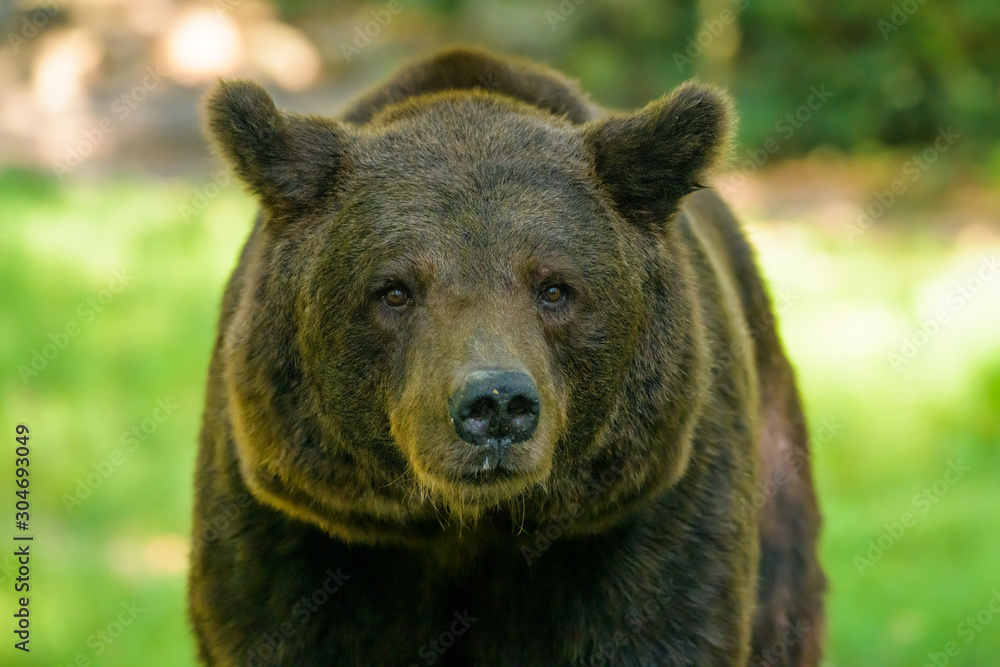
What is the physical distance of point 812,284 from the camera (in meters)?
11.7

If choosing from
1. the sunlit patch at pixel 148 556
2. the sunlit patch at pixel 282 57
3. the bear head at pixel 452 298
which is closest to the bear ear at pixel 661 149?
the bear head at pixel 452 298

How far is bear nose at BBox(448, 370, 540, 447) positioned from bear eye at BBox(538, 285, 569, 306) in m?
0.53

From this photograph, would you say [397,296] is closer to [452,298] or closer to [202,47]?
[452,298]

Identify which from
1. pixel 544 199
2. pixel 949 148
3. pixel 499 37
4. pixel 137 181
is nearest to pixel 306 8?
pixel 499 37

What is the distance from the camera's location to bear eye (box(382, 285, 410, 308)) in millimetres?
4125

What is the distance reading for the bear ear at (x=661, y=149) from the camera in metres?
4.29

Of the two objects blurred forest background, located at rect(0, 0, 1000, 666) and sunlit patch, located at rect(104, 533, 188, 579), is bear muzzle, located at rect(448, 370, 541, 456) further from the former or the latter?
sunlit patch, located at rect(104, 533, 188, 579)

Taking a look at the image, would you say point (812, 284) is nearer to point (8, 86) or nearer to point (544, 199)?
point (544, 199)

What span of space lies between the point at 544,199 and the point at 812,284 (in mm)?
7966

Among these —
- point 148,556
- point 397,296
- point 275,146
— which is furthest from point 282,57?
point 397,296

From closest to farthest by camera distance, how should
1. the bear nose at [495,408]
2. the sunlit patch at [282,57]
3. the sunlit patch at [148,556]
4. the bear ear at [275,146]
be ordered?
→ the bear nose at [495,408], the bear ear at [275,146], the sunlit patch at [148,556], the sunlit patch at [282,57]

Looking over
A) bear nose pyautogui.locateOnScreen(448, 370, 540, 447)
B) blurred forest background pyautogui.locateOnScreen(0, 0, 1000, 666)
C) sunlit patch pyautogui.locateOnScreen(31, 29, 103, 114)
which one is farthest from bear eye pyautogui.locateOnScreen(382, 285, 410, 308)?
sunlit patch pyautogui.locateOnScreen(31, 29, 103, 114)

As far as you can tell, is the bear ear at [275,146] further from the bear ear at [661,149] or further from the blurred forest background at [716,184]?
the blurred forest background at [716,184]

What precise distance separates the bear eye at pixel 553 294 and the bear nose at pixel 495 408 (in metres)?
0.53
